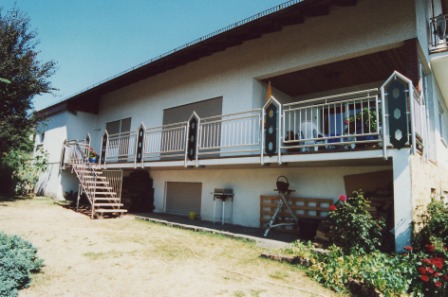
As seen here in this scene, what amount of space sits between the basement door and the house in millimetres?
53

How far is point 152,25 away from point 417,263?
9.15 meters

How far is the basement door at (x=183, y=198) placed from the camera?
408 inches

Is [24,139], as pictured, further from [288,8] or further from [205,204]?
[288,8]

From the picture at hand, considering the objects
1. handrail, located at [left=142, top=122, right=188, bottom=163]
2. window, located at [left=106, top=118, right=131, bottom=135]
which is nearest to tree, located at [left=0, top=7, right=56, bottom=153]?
window, located at [left=106, top=118, right=131, bottom=135]

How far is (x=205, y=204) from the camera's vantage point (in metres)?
9.73

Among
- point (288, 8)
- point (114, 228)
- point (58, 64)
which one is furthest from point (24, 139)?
point (288, 8)

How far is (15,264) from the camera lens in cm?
354

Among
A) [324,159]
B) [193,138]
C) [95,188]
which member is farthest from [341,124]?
[95,188]

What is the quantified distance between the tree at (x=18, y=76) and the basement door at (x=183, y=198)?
7.10m

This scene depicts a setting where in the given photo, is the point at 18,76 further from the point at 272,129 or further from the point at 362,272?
the point at 362,272

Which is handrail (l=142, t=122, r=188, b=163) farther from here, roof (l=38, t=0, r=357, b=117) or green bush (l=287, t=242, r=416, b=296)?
green bush (l=287, t=242, r=416, b=296)

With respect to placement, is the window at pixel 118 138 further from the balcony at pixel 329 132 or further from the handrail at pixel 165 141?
the balcony at pixel 329 132

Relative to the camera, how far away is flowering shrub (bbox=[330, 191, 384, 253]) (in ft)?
15.0

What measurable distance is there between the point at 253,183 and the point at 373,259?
471cm
